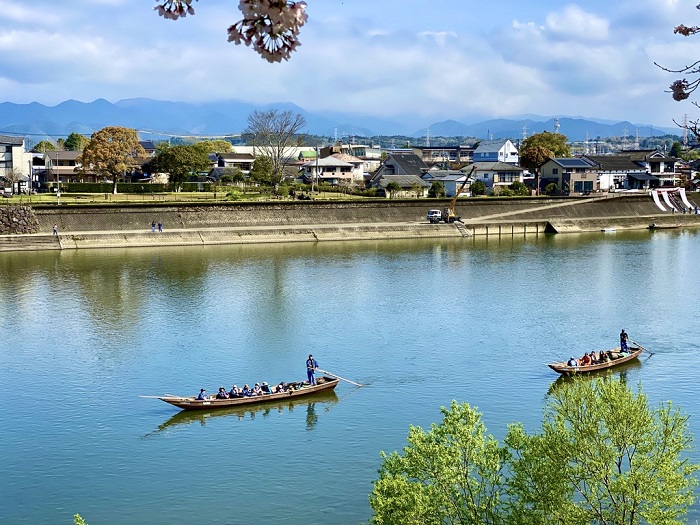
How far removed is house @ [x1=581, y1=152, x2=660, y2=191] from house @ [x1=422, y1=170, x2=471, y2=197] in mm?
12349

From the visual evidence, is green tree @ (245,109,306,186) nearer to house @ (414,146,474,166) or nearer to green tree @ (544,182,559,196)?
green tree @ (544,182,559,196)

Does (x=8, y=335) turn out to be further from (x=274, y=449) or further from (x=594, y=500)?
(x=594, y=500)

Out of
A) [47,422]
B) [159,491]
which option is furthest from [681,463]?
[47,422]

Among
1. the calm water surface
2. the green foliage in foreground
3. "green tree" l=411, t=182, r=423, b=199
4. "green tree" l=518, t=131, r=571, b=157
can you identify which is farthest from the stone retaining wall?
"green tree" l=518, t=131, r=571, b=157

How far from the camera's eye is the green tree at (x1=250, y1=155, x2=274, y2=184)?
65500 millimetres

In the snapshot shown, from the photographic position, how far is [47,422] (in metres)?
18.1

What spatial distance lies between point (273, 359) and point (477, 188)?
4393cm

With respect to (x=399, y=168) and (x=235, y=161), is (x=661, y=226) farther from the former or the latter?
(x=235, y=161)

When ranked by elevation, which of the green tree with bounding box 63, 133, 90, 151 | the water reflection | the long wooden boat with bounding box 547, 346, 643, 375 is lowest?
the water reflection

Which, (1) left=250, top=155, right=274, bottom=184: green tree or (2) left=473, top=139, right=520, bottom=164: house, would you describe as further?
(2) left=473, top=139, right=520, bottom=164: house

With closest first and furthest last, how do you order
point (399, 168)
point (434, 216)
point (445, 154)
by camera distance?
1. point (434, 216)
2. point (399, 168)
3. point (445, 154)

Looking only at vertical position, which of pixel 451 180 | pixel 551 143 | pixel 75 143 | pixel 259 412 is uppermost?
pixel 75 143

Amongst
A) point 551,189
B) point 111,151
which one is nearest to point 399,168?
point 551,189

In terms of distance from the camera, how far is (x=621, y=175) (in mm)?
73750
